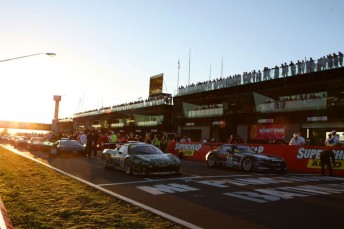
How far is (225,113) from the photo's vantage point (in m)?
40.8

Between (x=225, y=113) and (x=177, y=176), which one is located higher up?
(x=225, y=113)

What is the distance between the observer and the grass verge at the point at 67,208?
19.1 ft

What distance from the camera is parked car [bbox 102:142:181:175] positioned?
1275cm

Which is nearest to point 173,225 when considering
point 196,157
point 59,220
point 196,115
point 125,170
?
point 59,220

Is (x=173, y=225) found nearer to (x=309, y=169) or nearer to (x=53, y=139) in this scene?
(x=309, y=169)

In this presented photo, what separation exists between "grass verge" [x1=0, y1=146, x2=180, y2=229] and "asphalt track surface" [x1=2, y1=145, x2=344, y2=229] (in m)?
Answer: 0.45

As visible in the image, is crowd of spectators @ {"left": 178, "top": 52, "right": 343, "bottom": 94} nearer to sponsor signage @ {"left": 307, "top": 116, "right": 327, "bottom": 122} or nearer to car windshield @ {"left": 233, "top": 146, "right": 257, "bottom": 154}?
sponsor signage @ {"left": 307, "top": 116, "right": 327, "bottom": 122}

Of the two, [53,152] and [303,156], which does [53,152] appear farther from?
[303,156]

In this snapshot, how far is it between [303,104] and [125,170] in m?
22.1

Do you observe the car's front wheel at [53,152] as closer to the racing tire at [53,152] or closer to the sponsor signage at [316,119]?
the racing tire at [53,152]

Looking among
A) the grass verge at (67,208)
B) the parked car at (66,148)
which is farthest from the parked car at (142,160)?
the parked car at (66,148)

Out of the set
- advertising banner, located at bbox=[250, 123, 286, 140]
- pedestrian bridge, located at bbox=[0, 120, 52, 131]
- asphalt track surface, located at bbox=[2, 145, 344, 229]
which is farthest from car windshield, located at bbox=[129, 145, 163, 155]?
pedestrian bridge, located at bbox=[0, 120, 52, 131]

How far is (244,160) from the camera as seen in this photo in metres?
16.2

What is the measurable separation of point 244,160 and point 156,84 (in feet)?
150
